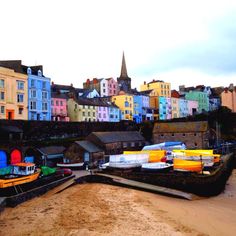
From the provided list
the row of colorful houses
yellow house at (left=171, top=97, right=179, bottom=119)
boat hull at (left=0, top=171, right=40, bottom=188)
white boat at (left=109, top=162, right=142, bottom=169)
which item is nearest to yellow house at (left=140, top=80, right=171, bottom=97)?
the row of colorful houses

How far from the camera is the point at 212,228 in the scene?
703 inches

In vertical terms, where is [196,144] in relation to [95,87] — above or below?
below

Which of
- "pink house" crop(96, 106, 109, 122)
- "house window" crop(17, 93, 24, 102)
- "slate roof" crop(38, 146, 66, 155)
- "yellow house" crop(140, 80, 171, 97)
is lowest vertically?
"slate roof" crop(38, 146, 66, 155)

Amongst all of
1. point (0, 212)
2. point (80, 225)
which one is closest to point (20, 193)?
point (0, 212)

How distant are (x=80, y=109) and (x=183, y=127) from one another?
75.8ft

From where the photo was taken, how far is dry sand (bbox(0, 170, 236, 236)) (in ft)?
54.9

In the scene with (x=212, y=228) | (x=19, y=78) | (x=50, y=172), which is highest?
(x=19, y=78)

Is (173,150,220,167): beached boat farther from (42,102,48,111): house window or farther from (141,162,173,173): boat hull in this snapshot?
(42,102,48,111): house window

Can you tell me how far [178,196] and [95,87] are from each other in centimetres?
6887

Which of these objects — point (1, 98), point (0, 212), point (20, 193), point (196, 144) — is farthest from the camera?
point (196, 144)

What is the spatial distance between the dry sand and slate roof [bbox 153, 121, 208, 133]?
92.6 ft

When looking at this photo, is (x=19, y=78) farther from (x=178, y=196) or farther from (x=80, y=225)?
(x=80, y=225)

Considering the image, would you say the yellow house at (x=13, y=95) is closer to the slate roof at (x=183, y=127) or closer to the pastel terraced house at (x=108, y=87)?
the slate roof at (x=183, y=127)

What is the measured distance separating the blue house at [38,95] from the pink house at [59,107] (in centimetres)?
603
